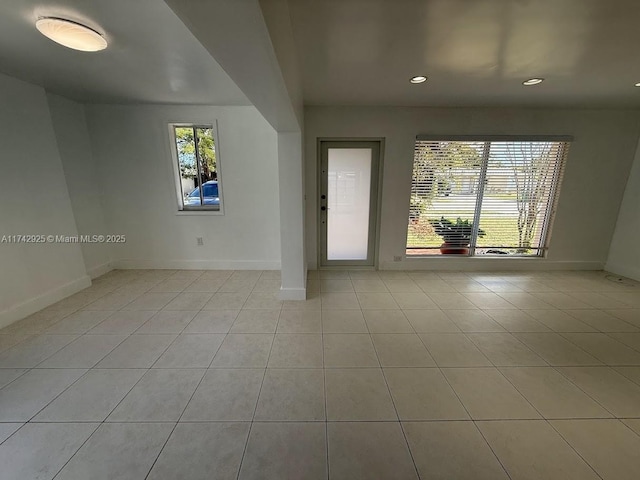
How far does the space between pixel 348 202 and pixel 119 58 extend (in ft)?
9.67

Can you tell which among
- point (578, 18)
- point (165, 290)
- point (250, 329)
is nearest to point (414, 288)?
point (250, 329)

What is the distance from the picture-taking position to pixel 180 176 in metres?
3.94

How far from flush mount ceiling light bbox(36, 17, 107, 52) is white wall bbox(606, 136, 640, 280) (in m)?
6.47

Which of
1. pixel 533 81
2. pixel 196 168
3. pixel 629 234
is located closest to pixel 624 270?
pixel 629 234

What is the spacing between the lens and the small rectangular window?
3.83 metres

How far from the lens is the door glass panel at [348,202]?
12.5ft

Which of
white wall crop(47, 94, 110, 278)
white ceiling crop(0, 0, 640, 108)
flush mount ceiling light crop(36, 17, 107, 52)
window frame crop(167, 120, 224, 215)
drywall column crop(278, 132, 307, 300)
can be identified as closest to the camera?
white ceiling crop(0, 0, 640, 108)

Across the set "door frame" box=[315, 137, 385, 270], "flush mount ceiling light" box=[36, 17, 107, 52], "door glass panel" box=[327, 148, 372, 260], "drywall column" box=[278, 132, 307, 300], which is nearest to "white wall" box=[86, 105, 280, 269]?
"door frame" box=[315, 137, 385, 270]

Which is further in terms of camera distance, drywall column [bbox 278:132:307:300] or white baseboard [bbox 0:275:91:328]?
drywall column [bbox 278:132:307:300]

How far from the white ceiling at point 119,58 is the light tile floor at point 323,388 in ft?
7.98

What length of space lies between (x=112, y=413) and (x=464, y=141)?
4.75m

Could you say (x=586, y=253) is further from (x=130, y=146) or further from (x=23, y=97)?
(x=23, y=97)

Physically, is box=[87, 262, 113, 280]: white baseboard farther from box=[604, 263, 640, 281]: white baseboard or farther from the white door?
box=[604, 263, 640, 281]: white baseboard

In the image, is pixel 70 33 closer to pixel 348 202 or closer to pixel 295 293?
pixel 295 293
